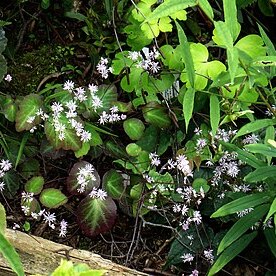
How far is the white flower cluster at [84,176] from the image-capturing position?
2.00 m

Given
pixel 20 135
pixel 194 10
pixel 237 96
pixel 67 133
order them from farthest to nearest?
pixel 194 10, pixel 20 135, pixel 67 133, pixel 237 96

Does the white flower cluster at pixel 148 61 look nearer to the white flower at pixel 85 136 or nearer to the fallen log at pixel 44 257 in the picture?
the white flower at pixel 85 136

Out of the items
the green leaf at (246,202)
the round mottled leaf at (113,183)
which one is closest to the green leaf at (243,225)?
the green leaf at (246,202)

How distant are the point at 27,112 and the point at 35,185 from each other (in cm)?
23

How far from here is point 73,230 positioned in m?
2.13

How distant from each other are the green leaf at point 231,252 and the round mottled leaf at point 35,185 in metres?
0.56

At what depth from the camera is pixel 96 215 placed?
2.00 metres

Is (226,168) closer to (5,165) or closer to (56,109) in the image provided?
(56,109)

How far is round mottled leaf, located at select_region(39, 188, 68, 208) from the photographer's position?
2023 mm

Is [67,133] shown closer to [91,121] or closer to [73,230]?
[91,121]

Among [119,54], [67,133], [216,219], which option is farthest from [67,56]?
[216,219]

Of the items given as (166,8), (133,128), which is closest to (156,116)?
(133,128)

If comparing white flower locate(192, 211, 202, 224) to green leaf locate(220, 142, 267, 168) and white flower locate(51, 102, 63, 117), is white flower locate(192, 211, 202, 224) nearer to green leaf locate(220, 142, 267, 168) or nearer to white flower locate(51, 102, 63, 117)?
green leaf locate(220, 142, 267, 168)

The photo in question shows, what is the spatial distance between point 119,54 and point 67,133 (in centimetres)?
32
